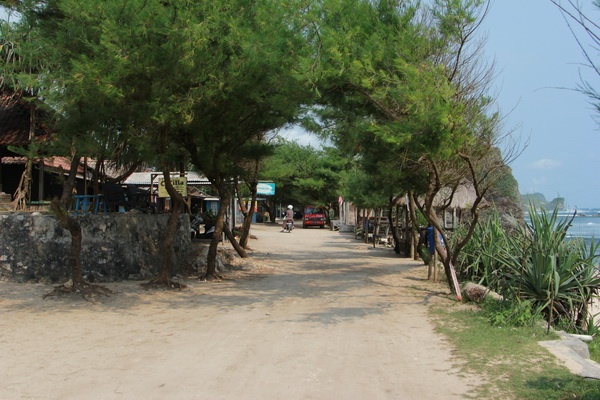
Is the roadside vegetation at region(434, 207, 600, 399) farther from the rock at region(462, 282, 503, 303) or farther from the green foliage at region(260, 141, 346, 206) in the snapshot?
the green foliage at region(260, 141, 346, 206)

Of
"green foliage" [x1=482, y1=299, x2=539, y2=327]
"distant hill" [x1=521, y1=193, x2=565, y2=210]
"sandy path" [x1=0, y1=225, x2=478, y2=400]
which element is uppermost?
"distant hill" [x1=521, y1=193, x2=565, y2=210]

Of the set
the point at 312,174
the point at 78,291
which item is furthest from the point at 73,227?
the point at 312,174

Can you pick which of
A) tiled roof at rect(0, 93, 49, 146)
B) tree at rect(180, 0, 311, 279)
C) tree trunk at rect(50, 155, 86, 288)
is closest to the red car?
tiled roof at rect(0, 93, 49, 146)

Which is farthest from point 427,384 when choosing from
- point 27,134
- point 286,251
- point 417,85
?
point 286,251

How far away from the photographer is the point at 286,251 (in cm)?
2286

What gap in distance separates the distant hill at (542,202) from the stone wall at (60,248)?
870 cm

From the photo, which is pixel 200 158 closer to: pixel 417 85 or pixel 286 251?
pixel 417 85

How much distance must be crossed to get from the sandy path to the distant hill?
8.48 ft

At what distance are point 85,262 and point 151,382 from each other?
736 centimetres

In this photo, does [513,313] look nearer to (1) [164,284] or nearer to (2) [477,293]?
(2) [477,293]

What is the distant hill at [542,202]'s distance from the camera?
1031 centimetres

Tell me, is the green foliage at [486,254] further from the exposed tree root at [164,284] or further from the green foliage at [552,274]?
the exposed tree root at [164,284]

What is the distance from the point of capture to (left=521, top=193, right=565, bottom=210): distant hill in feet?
33.8

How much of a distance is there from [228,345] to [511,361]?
3.42 meters
